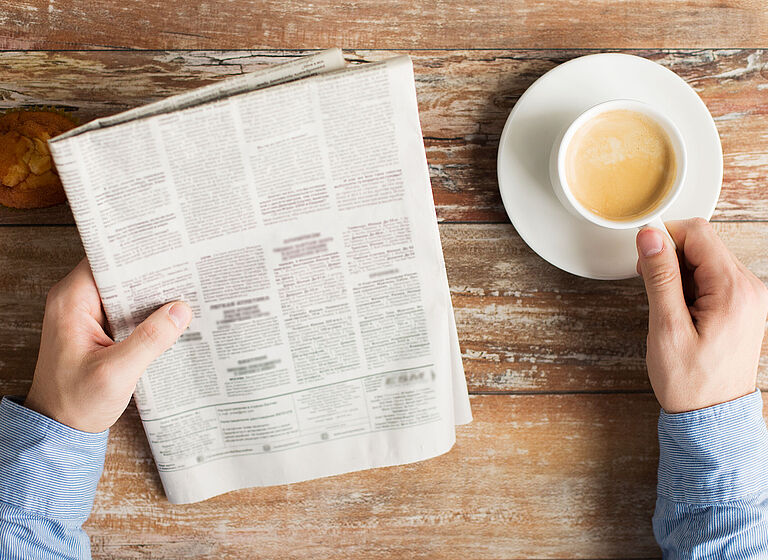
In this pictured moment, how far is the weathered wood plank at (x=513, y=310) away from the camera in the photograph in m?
0.73

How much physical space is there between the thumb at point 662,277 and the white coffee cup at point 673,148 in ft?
0.07

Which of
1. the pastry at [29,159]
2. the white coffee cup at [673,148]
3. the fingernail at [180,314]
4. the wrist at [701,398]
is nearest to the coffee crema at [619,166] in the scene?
the white coffee cup at [673,148]

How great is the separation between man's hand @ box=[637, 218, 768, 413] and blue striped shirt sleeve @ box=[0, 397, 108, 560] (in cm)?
68

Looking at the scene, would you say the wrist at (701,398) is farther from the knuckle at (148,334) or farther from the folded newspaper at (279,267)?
the knuckle at (148,334)

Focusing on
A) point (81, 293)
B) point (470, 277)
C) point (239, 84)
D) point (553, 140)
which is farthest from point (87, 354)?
point (553, 140)

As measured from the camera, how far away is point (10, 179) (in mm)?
665

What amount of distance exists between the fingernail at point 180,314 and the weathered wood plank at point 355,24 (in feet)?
1.09

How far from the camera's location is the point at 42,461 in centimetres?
65

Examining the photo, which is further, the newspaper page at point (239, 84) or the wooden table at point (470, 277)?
the wooden table at point (470, 277)

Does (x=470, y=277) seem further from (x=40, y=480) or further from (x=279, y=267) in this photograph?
(x=40, y=480)

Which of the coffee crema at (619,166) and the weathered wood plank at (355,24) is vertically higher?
the weathered wood plank at (355,24)

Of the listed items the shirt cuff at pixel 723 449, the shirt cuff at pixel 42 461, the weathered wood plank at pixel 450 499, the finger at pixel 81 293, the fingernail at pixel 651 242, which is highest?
the finger at pixel 81 293

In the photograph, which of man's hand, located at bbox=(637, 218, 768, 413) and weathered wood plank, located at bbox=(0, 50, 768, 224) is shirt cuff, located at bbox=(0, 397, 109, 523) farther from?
man's hand, located at bbox=(637, 218, 768, 413)

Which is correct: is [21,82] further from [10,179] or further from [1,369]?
[1,369]
